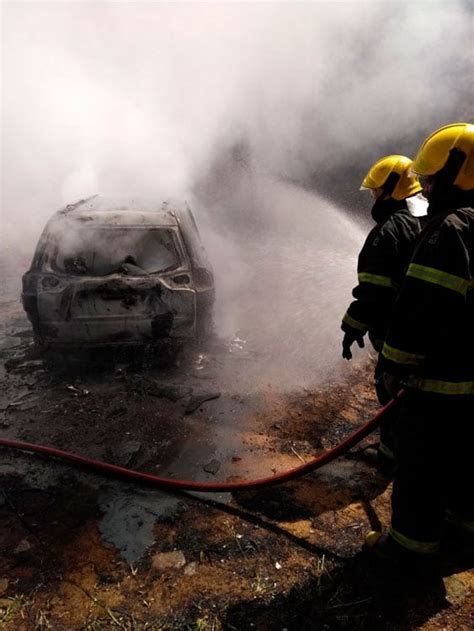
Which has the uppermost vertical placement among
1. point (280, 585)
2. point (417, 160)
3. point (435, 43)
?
point (435, 43)

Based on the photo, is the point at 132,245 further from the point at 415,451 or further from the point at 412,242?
the point at 415,451

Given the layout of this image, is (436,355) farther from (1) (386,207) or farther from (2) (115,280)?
(2) (115,280)

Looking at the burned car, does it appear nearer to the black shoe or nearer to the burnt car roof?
the burnt car roof

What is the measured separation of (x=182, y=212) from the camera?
5598mm

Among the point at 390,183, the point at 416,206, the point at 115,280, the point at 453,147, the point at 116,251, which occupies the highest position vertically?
the point at 453,147

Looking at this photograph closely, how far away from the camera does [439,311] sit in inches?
79.3

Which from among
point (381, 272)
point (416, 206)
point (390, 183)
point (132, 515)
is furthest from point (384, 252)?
point (132, 515)

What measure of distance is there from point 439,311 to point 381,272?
2.65 feet

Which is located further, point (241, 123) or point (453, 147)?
point (241, 123)

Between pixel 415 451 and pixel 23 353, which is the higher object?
pixel 415 451

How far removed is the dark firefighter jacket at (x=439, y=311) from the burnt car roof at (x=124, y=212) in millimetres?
3412

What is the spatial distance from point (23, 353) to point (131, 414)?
210cm

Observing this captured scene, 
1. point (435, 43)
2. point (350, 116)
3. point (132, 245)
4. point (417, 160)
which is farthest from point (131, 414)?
point (435, 43)

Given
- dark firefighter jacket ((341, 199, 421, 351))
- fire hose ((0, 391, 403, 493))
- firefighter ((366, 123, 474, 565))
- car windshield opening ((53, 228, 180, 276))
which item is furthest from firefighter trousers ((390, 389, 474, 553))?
car windshield opening ((53, 228, 180, 276))
